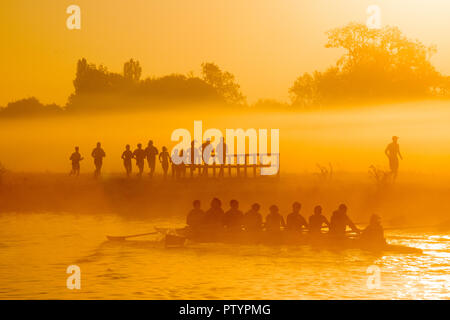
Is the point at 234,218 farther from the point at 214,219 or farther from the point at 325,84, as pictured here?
the point at 325,84

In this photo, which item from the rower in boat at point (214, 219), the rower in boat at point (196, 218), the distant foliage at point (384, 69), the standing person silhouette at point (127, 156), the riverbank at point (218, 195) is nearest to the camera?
the rower in boat at point (214, 219)

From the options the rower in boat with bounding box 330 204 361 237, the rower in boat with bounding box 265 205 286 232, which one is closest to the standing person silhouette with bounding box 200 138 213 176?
the rower in boat with bounding box 265 205 286 232

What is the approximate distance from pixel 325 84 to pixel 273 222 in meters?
50.3

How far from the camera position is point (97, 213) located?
40.0 metres

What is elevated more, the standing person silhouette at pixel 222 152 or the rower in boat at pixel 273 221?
the standing person silhouette at pixel 222 152

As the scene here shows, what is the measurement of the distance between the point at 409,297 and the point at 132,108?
56.3 m

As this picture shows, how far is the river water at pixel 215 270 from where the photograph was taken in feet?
74.9

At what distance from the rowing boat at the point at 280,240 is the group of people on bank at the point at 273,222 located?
14cm

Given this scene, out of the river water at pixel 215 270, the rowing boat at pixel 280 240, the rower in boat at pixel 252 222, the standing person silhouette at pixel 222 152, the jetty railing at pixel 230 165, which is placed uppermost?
the standing person silhouette at pixel 222 152

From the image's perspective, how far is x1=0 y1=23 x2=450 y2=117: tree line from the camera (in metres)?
69.9

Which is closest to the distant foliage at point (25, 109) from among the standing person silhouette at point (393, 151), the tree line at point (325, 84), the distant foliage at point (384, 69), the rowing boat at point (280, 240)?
the tree line at point (325, 84)

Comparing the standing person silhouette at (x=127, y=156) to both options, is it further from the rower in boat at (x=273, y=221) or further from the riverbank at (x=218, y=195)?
the rower in boat at (x=273, y=221)

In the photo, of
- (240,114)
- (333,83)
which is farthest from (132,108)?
(333,83)

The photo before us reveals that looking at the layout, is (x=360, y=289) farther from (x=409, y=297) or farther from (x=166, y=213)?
(x=166, y=213)
